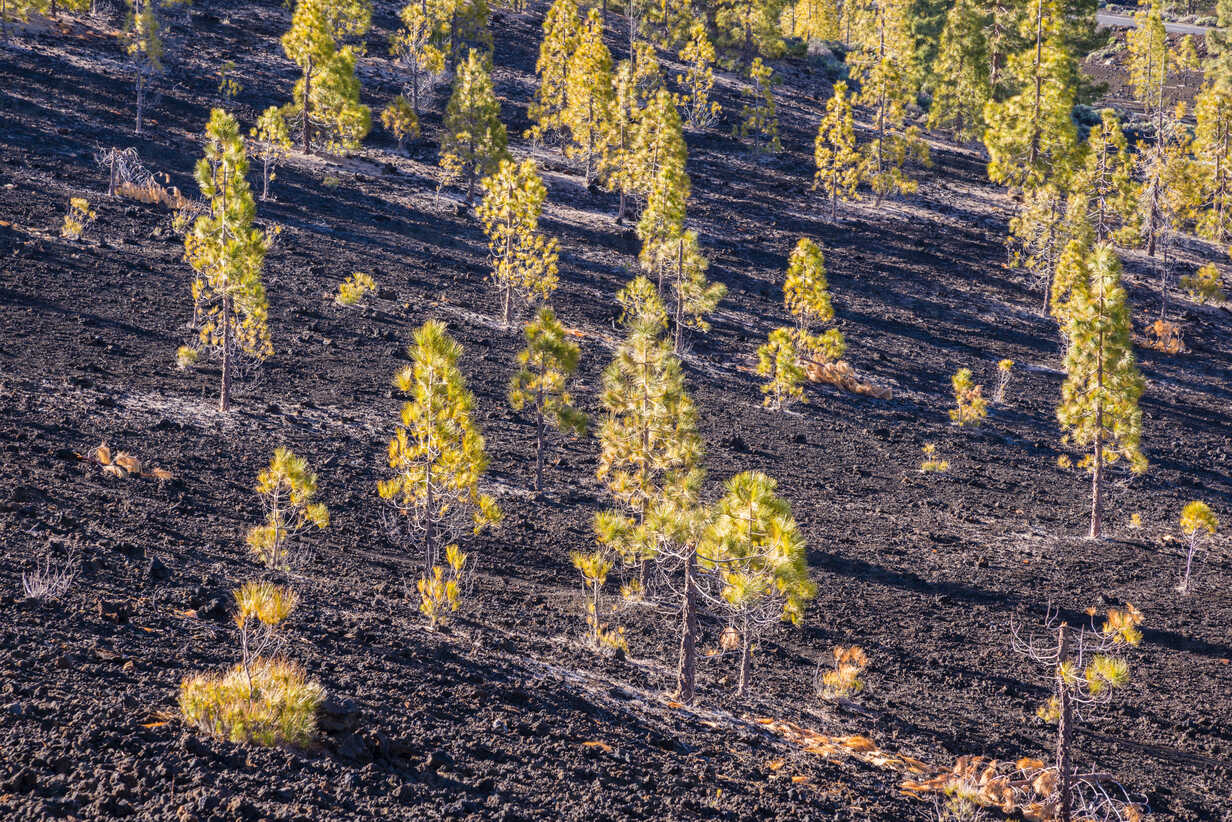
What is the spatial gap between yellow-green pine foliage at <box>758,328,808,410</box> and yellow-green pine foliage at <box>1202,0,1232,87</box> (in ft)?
145

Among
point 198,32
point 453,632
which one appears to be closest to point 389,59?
point 198,32

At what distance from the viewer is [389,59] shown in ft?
170

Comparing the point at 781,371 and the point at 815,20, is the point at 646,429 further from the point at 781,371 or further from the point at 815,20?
the point at 815,20

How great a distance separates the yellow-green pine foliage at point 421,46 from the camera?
153ft

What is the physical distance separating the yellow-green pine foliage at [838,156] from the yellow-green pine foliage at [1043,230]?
25.8 ft

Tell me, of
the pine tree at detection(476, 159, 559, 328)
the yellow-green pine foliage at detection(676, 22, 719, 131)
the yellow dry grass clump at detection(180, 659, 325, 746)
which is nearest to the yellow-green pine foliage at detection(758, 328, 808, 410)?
the pine tree at detection(476, 159, 559, 328)

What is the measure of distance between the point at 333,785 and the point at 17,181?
3033cm

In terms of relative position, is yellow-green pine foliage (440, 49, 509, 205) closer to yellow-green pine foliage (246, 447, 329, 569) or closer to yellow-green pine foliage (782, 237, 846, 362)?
yellow-green pine foliage (782, 237, 846, 362)

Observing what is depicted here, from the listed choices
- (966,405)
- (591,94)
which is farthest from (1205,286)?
(591,94)

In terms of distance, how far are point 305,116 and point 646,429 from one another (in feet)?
103

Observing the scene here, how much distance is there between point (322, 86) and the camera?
38.8m

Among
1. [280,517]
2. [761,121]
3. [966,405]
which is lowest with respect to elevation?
[280,517]

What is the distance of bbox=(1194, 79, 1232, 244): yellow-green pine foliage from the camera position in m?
46.4

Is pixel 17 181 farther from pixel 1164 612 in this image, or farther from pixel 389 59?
pixel 1164 612
